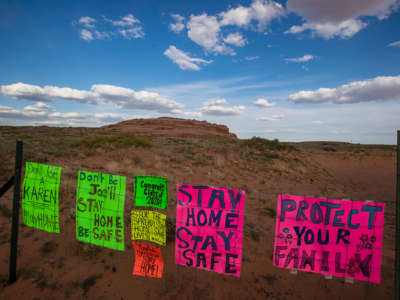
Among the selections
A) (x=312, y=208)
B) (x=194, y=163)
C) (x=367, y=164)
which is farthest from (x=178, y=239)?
(x=367, y=164)

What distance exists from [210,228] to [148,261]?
107 centimetres

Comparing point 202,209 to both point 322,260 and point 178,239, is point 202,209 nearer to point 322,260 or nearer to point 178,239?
point 178,239

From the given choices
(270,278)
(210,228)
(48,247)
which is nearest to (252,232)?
(270,278)

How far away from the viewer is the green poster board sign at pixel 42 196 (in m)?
3.61

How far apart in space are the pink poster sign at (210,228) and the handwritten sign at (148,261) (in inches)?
12.4

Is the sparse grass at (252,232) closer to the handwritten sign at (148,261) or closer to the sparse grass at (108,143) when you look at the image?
the handwritten sign at (148,261)

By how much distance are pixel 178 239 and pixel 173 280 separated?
94cm

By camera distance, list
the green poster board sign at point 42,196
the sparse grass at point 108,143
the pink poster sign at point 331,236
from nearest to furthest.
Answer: the pink poster sign at point 331,236, the green poster board sign at point 42,196, the sparse grass at point 108,143

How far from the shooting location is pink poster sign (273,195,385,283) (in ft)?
8.92

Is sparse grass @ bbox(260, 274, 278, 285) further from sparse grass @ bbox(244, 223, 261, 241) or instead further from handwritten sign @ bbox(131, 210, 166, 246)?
handwritten sign @ bbox(131, 210, 166, 246)

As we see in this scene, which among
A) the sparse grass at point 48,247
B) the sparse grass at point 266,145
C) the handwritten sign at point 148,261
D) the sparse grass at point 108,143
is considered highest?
the sparse grass at point 266,145

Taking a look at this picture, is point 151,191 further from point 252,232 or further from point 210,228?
point 252,232

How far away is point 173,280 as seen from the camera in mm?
3646

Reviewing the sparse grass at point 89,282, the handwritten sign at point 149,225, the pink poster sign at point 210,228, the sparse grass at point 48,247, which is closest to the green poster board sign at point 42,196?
the sparse grass at point 48,247
